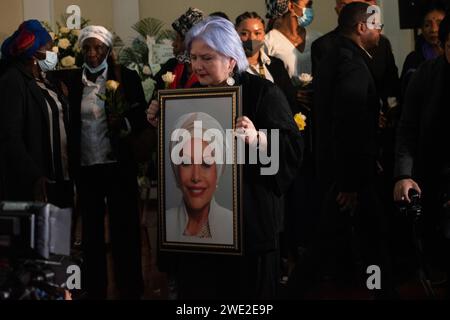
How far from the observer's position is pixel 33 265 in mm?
1653

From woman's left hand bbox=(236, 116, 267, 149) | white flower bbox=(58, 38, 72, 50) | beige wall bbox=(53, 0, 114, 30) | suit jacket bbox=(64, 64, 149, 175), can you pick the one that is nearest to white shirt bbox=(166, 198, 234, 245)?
woman's left hand bbox=(236, 116, 267, 149)

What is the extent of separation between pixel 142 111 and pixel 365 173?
1256 mm

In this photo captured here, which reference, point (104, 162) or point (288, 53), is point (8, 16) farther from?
point (288, 53)

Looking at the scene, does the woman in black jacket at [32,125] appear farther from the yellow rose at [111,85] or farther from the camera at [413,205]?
the camera at [413,205]

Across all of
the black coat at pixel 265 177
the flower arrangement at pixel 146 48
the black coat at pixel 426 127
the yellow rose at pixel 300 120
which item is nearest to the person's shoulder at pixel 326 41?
the yellow rose at pixel 300 120

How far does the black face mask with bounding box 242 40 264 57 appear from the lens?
4.06 meters

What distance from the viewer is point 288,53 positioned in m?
4.46

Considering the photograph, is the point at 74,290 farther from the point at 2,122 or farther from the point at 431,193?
the point at 431,193

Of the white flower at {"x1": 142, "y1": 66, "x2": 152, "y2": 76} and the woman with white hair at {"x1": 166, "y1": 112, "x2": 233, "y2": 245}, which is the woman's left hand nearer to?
the woman with white hair at {"x1": 166, "y1": 112, "x2": 233, "y2": 245}

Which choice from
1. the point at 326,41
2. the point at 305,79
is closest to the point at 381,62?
the point at 326,41

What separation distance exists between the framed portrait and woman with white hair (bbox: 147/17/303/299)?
0.23ft

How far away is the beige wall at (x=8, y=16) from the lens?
4.46 meters
